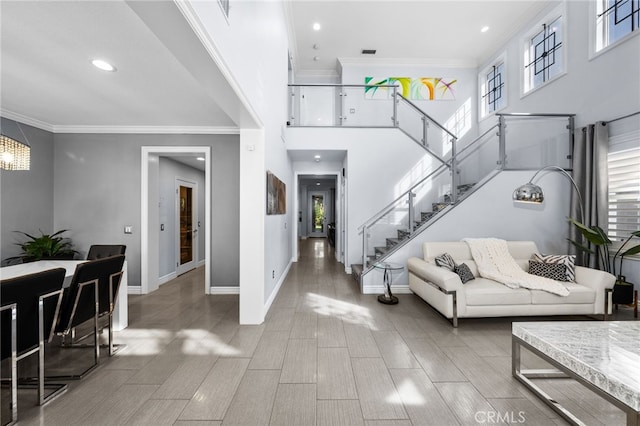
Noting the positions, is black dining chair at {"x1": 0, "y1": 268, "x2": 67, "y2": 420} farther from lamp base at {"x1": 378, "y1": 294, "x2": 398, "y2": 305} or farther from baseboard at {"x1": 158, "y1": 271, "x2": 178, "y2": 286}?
lamp base at {"x1": 378, "y1": 294, "x2": 398, "y2": 305}

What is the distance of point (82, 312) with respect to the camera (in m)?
2.50

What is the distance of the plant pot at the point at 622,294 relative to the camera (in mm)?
3504

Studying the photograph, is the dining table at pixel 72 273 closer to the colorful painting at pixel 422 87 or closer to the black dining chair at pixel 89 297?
the black dining chair at pixel 89 297

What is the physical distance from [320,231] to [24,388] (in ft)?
44.9

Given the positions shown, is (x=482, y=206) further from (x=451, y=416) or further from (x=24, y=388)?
(x=24, y=388)

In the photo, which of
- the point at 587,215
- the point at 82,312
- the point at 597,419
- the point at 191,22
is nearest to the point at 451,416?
the point at 597,419

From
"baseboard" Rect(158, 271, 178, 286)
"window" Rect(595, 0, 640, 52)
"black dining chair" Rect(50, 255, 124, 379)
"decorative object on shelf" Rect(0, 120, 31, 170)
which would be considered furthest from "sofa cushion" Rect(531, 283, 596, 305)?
"baseboard" Rect(158, 271, 178, 286)

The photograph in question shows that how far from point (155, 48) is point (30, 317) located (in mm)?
2338

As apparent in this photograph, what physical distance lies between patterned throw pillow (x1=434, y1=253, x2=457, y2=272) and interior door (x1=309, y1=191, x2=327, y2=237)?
38.0 ft

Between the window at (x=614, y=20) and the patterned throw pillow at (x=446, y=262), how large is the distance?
395 centimetres

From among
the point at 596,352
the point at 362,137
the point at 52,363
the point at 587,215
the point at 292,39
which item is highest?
the point at 292,39

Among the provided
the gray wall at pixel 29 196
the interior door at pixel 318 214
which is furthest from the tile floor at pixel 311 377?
the interior door at pixel 318 214

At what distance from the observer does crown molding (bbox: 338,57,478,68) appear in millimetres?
7242
